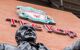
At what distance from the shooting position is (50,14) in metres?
2.90

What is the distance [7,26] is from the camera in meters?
2.27

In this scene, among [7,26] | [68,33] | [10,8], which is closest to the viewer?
[7,26]

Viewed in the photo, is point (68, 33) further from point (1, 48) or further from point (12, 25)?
point (1, 48)

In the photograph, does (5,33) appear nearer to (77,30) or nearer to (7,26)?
(7,26)

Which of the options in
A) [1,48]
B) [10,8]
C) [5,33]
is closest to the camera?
[1,48]

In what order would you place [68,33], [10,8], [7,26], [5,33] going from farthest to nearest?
[10,8] → [68,33] → [7,26] → [5,33]

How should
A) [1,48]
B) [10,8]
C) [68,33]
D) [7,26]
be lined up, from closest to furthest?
[1,48] → [7,26] → [68,33] → [10,8]

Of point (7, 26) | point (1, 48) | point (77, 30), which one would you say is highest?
point (1, 48)

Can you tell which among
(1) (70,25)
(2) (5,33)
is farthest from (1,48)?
(1) (70,25)

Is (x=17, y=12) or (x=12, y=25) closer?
→ (x=12, y=25)

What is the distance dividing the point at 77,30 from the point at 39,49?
1257 mm

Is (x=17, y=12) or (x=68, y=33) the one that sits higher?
(x=17, y=12)

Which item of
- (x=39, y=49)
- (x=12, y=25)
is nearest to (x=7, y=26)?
(x=12, y=25)

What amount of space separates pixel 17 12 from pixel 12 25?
32 cm
